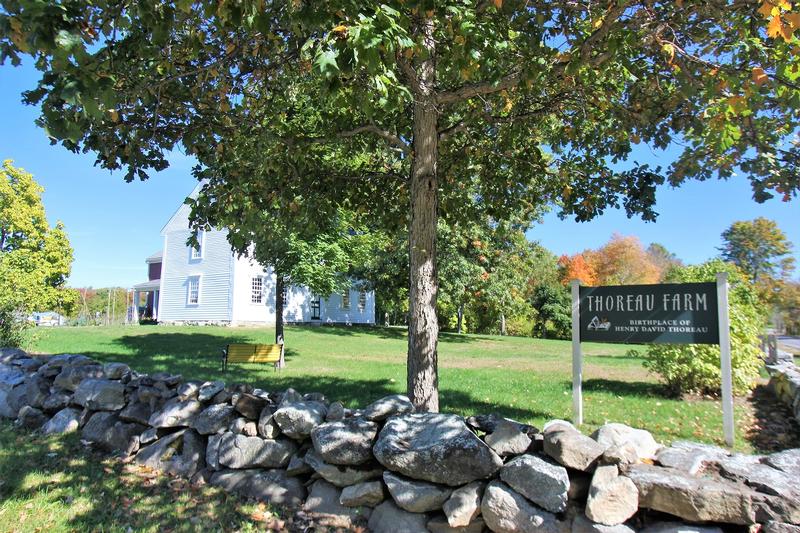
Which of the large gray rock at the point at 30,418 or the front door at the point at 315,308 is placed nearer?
the large gray rock at the point at 30,418

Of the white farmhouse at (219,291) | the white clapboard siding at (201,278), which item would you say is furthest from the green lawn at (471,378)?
the white clapboard siding at (201,278)

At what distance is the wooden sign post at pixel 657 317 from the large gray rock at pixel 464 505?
2849 mm

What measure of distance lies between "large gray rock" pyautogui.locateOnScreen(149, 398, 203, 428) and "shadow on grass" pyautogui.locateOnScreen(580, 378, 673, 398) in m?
6.28

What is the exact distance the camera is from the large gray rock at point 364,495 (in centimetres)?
384

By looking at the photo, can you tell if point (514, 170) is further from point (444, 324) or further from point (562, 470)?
point (444, 324)

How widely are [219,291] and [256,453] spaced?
77.7ft

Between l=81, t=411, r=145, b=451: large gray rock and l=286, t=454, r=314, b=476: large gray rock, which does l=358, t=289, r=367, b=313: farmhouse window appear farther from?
l=286, t=454, r=314, b=476: large gray rock

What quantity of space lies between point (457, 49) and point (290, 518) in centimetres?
416

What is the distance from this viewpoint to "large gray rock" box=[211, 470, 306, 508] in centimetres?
417

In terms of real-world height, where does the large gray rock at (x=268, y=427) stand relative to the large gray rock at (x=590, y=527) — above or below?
above

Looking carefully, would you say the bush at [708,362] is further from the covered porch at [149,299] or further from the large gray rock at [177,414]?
the covered porch at [149,299]

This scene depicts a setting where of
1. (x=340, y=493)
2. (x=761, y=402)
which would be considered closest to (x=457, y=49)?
(x=340, y=493)

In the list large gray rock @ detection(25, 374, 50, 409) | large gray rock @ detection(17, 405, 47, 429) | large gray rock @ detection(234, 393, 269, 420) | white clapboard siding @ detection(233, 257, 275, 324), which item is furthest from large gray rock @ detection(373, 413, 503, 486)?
white clapboard siding @ detection(233, 257, 275, 324)

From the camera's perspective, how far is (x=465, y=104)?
678 centimetres
